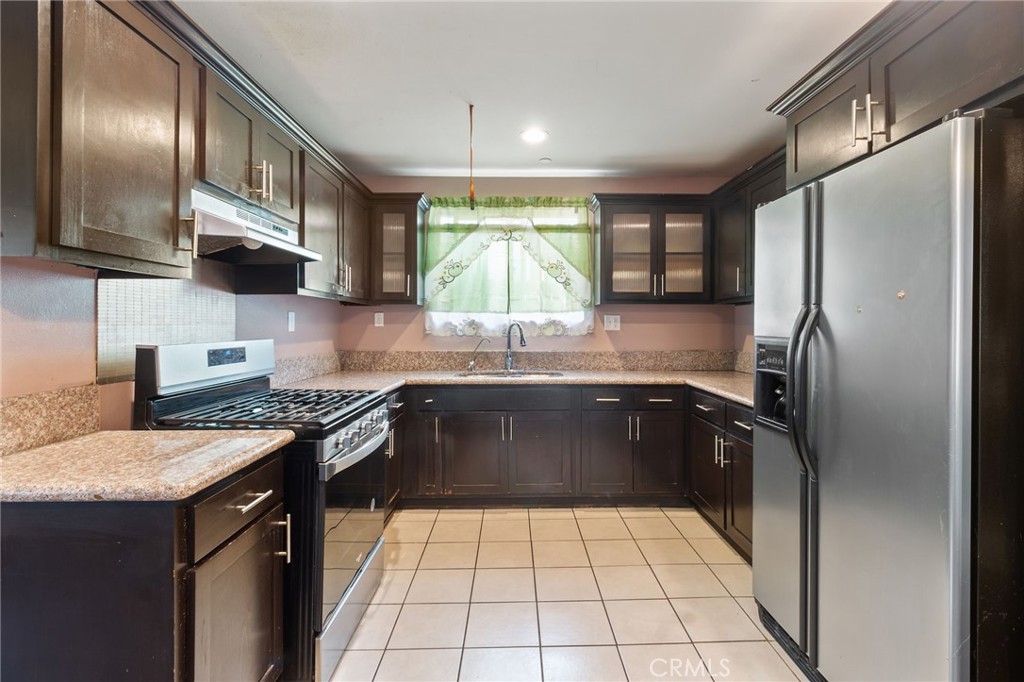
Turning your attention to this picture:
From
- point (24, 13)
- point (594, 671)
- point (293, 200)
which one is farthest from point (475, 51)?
point (594, 671)

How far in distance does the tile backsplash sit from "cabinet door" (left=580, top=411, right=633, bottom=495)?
219 centimetres

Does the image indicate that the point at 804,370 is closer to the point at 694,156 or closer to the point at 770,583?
the point at 770,583

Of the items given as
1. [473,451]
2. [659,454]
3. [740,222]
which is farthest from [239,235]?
[740,222]

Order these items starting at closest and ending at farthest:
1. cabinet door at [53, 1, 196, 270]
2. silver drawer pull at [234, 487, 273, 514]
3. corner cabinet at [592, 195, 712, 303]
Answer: cabinet door at [53, 1, 196, 270] → silver drawer pull at [234, 487, 273, 514] → corner cabinet at [592, 195, 712, 303]

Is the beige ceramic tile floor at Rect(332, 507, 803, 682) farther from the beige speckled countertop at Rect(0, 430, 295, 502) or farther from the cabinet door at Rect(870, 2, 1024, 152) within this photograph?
the cabinet door at Rect(870, 2, 1024, 152)

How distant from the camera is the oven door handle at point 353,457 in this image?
152 centimetres

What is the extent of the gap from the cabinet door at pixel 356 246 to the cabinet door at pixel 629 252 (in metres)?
1.74

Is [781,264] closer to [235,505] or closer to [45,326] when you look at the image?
[235,505]

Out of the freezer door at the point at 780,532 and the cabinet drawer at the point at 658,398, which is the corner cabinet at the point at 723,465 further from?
the freezer door at the point at 780,532

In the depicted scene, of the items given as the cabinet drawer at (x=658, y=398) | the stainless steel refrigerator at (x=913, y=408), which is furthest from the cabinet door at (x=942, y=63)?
the cabinet drawer at (x=658, y=398)

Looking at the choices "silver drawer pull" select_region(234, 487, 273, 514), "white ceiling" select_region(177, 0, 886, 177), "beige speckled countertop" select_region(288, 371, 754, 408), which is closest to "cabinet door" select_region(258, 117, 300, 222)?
"white ceiling" select_region(177, 0, 886, 177)

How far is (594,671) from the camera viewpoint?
1.61 metres

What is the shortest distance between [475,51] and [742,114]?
1546 mm

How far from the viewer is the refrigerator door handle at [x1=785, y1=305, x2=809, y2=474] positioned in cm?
146
